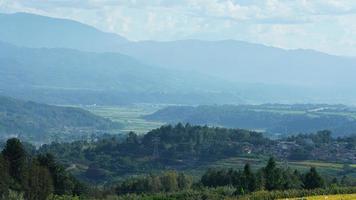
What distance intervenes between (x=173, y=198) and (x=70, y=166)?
6330 centimetres

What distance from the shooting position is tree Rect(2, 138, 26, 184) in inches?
2221

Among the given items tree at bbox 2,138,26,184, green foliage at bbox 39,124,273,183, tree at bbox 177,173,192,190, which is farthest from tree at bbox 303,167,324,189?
green foliage at bbox 39,124,273,183

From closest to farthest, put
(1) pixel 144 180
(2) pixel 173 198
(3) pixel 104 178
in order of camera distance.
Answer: (2) pixel 173 198
(1) pixel 144 180
(3) pixel 104 178

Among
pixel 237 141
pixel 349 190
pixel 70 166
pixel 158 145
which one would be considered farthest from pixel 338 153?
pixel 349 190

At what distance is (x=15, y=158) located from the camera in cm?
5828

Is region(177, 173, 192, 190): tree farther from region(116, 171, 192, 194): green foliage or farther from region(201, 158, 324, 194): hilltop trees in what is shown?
region(201, 158, 324, 194): hilltop trees

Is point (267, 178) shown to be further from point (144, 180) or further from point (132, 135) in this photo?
point (132, 135)

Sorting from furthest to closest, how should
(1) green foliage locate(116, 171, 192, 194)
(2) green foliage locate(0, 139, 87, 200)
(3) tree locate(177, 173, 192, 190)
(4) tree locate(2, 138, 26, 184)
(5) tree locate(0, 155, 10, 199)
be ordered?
(3) tree locate(177, 173, 192, 190)
(1) green foliage locate(116, 171, 192, 194)
(4) tree locate(2, 138, 26, 184)
(2) green foliage locate(0, 139, 87, 200)
(5) tree locate(0, 155, 10, 199)

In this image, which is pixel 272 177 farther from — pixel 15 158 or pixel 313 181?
pixel 15 158

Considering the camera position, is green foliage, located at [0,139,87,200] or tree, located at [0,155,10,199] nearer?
tree, located at [0,155,10,199]

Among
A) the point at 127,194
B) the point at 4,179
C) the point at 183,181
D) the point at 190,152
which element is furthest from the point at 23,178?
the point at 190,152

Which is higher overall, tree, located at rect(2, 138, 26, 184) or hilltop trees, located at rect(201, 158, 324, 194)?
tree, located at rect(2, 138, 26, 184)

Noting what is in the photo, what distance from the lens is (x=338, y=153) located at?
116 m

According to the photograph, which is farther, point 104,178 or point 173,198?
point 104,178
